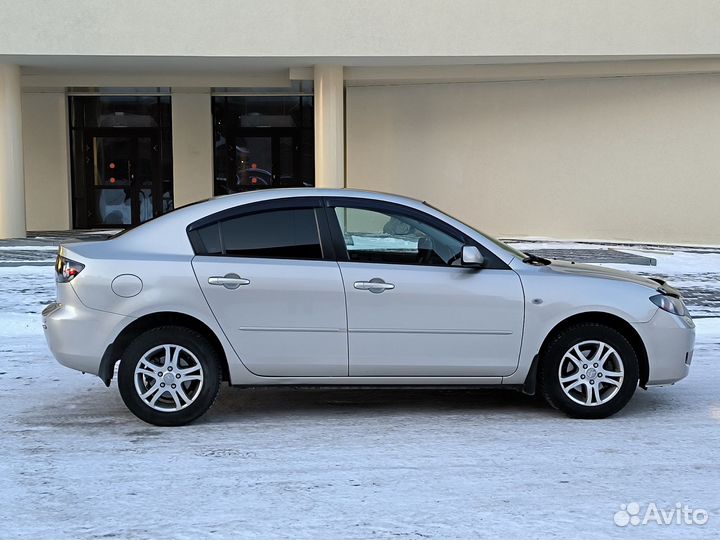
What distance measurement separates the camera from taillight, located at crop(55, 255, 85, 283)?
5770 mm

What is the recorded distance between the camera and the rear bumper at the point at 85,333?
5.73 meters

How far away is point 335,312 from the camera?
5828mm

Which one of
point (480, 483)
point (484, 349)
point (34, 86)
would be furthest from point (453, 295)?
point (34, 86)

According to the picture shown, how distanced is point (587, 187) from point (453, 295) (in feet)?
47.9

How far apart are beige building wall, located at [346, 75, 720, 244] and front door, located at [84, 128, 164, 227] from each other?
5914mm

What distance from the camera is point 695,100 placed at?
18.7m

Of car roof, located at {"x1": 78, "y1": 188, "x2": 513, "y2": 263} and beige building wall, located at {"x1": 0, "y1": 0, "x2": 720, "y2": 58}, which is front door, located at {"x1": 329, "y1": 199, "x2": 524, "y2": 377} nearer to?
car roof, located at {"x1": 78, "y1": 188, "x2": 513, "y2": 263}

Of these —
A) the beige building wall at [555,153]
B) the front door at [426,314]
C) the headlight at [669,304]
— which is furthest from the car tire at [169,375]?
the beige building wall at [555,153]

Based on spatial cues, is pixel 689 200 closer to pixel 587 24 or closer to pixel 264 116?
pixel 587 24

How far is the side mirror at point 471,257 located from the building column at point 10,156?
1508 centimetres

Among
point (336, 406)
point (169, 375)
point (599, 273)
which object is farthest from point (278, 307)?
point (599, 273)

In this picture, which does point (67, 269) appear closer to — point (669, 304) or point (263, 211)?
point (263, 211)

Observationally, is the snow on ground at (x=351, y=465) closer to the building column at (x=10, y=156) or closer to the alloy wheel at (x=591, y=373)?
the alloy wheel at (x=591, y=373)

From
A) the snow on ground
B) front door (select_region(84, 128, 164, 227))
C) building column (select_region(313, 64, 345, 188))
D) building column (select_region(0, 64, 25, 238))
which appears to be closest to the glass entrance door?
front door (select_region(84, 128, 164, 227))
